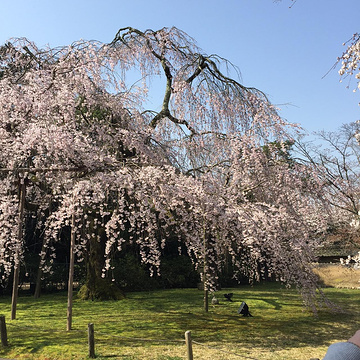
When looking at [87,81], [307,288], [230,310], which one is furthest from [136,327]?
[87,81]

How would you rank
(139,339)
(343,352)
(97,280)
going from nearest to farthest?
(343,352), (139,339), (97,280)

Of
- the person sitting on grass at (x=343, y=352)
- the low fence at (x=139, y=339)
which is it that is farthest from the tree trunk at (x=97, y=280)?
the person sitting on grass at (x=343, y=352)

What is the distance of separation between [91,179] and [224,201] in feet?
8.77

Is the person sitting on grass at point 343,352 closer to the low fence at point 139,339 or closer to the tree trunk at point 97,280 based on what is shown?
the low fence at point 139,339

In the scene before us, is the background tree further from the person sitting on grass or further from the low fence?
the person sitting on grass

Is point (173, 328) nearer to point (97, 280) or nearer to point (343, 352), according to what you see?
point (97, 280)

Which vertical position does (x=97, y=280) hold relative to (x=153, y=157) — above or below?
below

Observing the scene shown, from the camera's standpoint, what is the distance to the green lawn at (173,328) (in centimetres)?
662

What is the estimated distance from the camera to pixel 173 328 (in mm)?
8406

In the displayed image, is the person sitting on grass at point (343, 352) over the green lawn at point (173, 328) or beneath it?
over

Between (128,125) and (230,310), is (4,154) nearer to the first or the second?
(128,125)

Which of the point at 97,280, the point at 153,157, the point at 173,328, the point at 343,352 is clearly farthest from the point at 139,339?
the point at 343,352

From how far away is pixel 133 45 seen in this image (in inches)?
464

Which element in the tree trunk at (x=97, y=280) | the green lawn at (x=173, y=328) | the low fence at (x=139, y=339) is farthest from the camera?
the tree trunk at (x=97, y=280)
